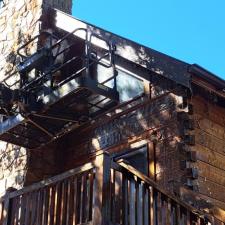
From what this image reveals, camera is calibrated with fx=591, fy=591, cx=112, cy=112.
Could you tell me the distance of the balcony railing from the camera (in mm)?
6805

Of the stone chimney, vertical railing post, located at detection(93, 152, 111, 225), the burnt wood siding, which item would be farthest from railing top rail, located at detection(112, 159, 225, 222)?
the stone chimney

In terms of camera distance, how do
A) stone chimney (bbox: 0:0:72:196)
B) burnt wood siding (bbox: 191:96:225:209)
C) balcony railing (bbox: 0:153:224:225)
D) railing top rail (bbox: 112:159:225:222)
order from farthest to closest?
stone chimney (bbox: 0:0:72:196) → burnt wood siding (bbox: 191:96:225:209) → railing top rail (bbox: 112:159:225:222) → balcony railing (bbox: 0:153:224:225)

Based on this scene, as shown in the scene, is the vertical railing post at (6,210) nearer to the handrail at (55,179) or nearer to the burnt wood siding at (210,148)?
the handrail at (55,179)

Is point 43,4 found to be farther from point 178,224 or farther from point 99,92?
point 178,224

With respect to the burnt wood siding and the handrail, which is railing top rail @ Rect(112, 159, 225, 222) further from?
the burnt wood siding

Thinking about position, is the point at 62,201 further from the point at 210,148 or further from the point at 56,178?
the point at 210,148

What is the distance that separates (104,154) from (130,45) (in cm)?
373

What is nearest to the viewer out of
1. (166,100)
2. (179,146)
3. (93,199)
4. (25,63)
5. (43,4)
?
(93,199)

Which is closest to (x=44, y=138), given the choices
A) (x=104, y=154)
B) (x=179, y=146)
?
(x=179, y=146)

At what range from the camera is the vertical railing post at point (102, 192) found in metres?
6.61

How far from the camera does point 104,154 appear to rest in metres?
6.92

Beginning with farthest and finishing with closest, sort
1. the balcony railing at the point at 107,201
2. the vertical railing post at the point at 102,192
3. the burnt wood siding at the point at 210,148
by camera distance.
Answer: the burnt wood siding at the point at 210,148 → the balcony railing at the point at 107,201 → the vertical railing post at the point at 102,192

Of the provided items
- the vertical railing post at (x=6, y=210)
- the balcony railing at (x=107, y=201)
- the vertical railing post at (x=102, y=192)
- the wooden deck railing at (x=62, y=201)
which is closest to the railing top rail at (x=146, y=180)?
the balcony railing at (x=107, y=201)

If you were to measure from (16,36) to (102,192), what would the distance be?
737cm
